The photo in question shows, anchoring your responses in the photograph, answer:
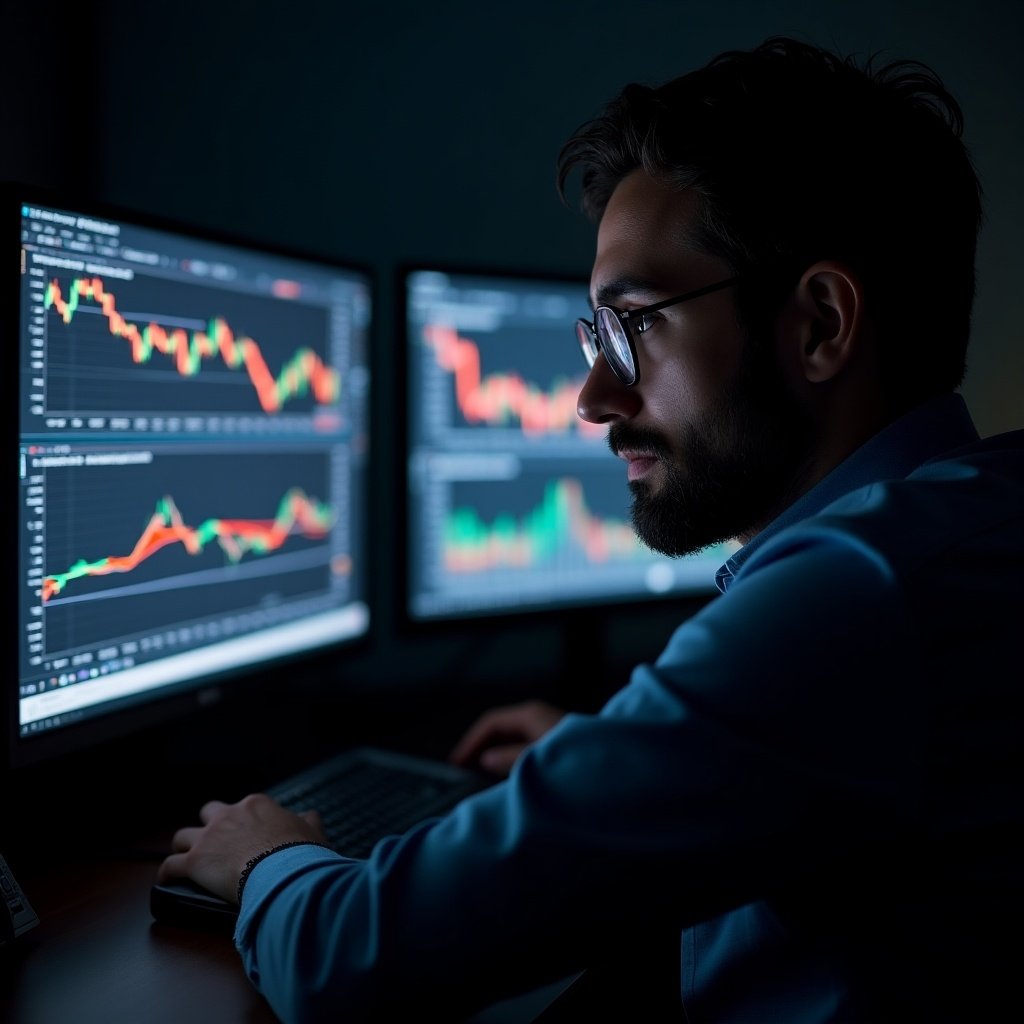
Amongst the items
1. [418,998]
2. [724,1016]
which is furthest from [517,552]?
[418,998]

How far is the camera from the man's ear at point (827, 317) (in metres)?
0.89

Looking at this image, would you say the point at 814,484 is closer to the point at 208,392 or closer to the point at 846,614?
the point at 846,614

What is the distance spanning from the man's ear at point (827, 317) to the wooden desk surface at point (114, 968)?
2.22 ft

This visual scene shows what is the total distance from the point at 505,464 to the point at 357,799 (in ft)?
1.92

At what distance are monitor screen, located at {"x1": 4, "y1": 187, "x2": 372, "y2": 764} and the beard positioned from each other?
465 mm

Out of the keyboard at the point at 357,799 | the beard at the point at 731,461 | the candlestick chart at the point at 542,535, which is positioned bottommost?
the keyboard at the point at 357,799

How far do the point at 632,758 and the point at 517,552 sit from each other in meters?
0.91

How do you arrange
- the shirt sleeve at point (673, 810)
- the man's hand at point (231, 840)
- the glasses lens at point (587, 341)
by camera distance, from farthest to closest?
the glasses lens at point (587, 341), the man's hand at point (231, 840), the shirt sleeve at point (673, 810)

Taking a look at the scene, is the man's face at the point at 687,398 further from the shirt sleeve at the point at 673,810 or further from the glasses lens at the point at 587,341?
the shirt sleeve at the point at 673,810

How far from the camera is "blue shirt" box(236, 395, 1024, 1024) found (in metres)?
0.58

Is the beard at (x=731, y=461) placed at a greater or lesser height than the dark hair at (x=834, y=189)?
lesser

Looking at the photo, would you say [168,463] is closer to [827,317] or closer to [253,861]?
[253,861]

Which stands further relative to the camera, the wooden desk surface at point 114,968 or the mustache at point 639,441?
the mustache at point 639,441

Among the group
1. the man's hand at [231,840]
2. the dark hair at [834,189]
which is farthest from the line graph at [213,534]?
the dark hair at [834,189]
